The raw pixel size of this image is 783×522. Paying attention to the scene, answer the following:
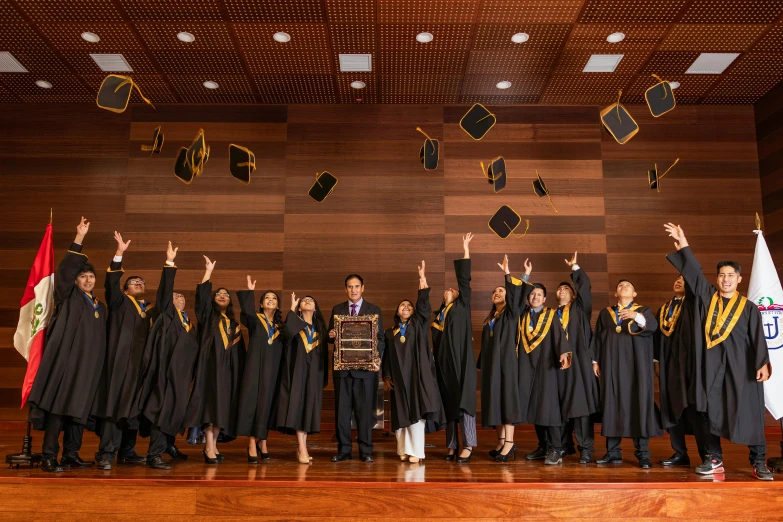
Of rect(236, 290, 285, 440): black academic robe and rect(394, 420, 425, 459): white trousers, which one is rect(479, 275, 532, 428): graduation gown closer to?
rect(394, 420, 425, 459): white trousers

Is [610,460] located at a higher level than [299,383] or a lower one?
lower

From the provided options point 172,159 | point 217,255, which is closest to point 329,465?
point 217,255

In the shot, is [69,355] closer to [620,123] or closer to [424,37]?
[424,37]

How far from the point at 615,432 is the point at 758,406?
3.38 feet

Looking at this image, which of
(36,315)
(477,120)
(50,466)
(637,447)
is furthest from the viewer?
(477,120)

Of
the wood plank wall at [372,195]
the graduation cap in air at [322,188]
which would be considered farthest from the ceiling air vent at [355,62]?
the graduation cap in air at [322,188]

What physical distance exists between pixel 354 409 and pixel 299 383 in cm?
50

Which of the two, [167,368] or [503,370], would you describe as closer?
[167,368]

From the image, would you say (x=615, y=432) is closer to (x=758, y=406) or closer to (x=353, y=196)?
(x=758, y=406)

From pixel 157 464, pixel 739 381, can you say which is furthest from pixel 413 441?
pixel 739 381

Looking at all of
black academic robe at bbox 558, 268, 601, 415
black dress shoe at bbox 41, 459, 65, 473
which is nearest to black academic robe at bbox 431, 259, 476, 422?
black academic robe at bbox 558, 268, 601, 415

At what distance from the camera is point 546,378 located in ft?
17.7

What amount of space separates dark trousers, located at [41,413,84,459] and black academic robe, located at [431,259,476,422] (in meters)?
2.79

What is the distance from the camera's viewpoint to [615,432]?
518 cm
